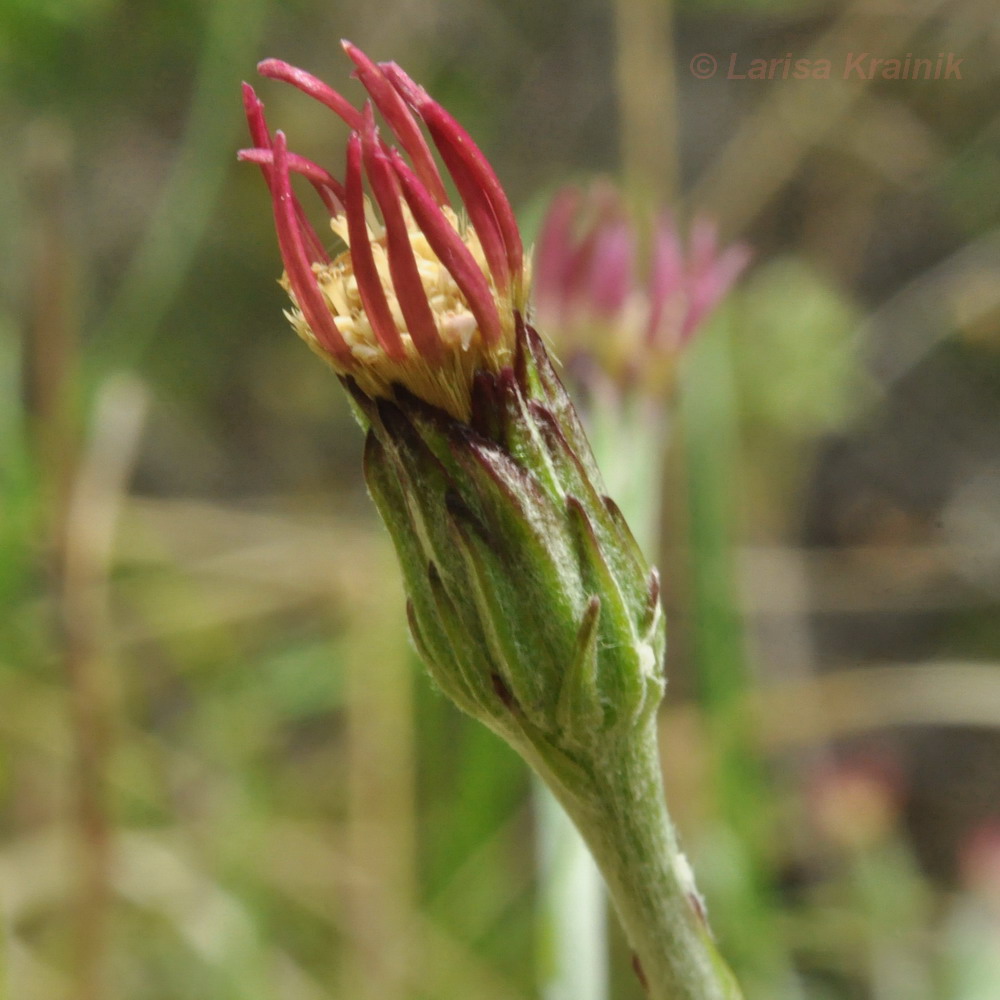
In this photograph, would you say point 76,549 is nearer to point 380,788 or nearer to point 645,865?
point 380,788

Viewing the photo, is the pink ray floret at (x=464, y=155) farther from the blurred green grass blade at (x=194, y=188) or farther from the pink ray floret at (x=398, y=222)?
the blurred green grass blade at (x=194, y=188)

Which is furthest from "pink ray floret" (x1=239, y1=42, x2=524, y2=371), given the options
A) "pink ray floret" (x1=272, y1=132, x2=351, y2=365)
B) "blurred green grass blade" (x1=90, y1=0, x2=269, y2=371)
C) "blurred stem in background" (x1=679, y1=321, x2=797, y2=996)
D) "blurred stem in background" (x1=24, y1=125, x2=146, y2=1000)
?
"blurred green grass blade" (x1=90, y1=0, x2=269, y2=371)

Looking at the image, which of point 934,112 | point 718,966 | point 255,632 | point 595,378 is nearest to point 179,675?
point 255,632

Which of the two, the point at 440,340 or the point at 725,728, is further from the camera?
the point at 725,728

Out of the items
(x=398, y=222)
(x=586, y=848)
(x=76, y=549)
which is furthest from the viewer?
(x=76, y=549)

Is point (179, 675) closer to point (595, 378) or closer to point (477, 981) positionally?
point (477, 981)

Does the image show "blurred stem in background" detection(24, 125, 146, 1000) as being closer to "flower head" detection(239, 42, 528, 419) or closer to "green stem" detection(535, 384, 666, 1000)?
"green stem" detection(535, 384, 666, 1000)

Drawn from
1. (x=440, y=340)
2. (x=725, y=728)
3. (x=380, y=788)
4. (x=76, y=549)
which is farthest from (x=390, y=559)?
(x=440, y=340)
